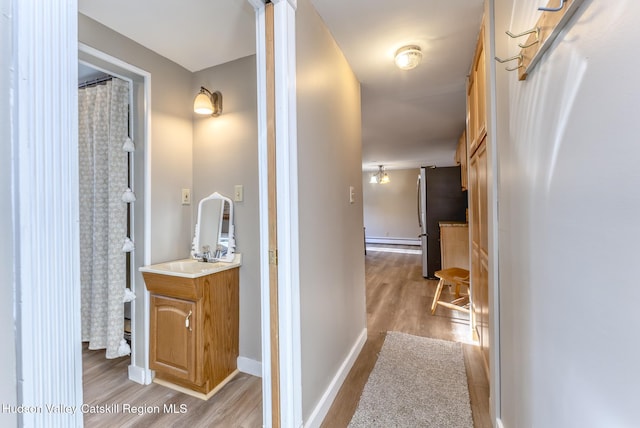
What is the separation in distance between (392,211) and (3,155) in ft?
28.3

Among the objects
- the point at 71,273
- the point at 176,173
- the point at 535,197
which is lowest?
the point at 71,273

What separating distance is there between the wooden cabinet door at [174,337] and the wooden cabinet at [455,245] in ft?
11.0

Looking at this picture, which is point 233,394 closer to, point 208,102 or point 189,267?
point 189,267

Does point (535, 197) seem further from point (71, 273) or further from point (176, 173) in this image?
point (176, 173)

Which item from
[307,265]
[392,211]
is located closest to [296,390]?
[307,265]

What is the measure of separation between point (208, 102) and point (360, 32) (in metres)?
1.17

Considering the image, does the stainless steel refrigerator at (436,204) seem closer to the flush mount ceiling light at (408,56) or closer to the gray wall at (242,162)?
the flush mount ceiling light at (408,56)

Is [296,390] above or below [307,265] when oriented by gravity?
below

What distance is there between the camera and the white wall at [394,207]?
8320mm

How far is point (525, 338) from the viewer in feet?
3.15

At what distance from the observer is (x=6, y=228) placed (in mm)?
447

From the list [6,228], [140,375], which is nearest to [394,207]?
[140,375]

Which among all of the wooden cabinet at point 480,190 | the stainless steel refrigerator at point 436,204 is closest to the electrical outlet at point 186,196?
the wooden cabinet at point 480,190

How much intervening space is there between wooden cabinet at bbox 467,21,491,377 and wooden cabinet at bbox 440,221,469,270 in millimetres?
1449
